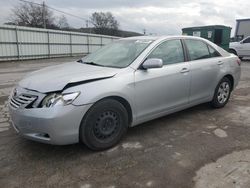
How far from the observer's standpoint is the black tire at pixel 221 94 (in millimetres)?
5043

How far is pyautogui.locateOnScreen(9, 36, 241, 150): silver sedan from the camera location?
2.93 metres

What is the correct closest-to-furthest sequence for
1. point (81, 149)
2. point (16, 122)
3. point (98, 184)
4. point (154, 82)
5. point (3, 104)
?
point (98, 184)
point (16, 122)
point (81, 149)
point (154, 82)
point (3, 104)

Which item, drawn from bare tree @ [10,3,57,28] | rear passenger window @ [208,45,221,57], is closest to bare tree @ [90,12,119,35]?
bare tree @ [10,3,57,28]

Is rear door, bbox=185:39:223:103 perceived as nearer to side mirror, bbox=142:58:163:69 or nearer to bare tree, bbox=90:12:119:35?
side mirror, bbox=142:58:163:69

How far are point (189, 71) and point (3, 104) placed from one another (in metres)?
4.03

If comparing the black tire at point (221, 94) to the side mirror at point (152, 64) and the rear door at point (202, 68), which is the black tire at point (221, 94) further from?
the side mirror at point (152, 64)

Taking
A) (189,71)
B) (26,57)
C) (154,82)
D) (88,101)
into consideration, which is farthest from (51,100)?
(26,57)

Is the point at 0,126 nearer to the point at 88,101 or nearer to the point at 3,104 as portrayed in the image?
the point at 3,104

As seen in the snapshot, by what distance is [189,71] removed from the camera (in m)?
4.27

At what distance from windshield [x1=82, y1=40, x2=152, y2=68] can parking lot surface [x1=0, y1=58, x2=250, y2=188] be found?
113 centimetres

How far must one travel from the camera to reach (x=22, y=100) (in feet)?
10.1

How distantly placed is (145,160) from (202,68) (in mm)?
2232

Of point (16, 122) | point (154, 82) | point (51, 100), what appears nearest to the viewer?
point (51, 100)

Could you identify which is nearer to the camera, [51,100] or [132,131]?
[51,100]
